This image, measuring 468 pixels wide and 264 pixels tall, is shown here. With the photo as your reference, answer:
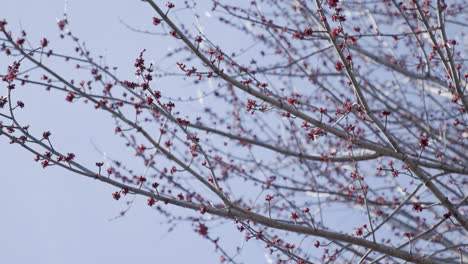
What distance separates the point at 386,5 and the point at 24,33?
18.1ft

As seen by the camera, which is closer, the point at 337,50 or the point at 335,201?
the point at 337,50

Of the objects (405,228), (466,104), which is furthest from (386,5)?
(466,104)

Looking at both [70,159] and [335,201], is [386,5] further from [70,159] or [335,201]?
[70,159]

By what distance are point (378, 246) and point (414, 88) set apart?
17.4 feet

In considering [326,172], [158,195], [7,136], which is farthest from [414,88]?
[7,136]

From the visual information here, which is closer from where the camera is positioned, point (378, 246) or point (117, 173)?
point (378, 246)

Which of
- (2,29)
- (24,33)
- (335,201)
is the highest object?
(335,201)

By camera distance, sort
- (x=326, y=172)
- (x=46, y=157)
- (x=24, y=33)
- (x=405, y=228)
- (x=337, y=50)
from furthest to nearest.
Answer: (x=326, y=172) < (x=405, y=228) < (x=24, y=33) < (x=337, y=50) < (x=46, y=157)

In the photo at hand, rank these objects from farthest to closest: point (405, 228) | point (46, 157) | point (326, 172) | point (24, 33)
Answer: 1. point (326, 172)
2. point (405, 228)
3. point (24, 33)
4. point (46, 157)

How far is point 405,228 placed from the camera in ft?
21.4

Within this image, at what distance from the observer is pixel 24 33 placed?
3609 mm

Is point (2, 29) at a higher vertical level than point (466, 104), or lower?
lower

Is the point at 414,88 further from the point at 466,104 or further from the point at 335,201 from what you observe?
the point at 466,104

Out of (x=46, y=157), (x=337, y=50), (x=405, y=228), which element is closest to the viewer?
(x=46, y=157)
